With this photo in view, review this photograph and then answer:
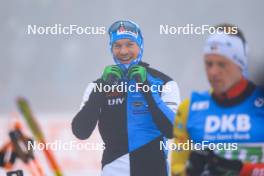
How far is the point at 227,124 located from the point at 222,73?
0.67 feet

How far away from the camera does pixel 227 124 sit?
11.1 feet

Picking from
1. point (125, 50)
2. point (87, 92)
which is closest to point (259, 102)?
point (125, 50)

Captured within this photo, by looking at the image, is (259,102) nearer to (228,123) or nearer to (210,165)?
(228,123)

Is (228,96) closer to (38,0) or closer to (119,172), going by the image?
(119,172)

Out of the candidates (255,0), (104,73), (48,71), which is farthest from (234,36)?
(48,71)

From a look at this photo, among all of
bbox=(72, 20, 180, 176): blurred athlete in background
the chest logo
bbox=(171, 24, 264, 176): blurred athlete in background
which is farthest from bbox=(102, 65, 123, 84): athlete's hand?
the chest logo

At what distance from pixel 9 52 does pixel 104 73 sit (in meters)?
0.42

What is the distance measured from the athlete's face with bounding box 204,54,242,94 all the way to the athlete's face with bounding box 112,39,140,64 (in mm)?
352

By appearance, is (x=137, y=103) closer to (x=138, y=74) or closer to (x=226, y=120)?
(x=138, y=74)

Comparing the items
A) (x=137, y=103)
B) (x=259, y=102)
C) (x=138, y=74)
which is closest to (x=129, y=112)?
(x=137, y=103)

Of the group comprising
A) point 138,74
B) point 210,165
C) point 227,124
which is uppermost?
point 138,74

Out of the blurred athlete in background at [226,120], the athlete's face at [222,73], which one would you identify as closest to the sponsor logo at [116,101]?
the blurred athlete in background at [226,120]

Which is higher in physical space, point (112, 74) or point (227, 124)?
point (112, 74)

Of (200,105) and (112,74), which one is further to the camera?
(112,74)
